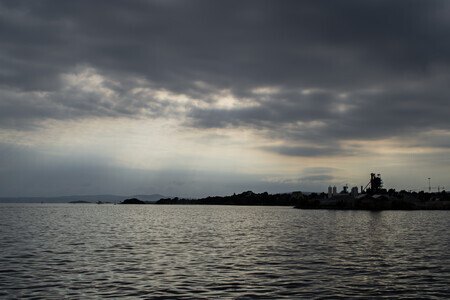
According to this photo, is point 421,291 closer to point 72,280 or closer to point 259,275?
point 259,275

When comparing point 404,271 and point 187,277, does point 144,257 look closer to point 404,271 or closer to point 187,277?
point 187,277

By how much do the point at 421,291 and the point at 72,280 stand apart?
26.7 meters

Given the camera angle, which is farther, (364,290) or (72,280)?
(72,280)

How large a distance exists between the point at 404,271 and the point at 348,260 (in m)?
6.75

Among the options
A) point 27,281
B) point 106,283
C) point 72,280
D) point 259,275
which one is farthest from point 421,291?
point 27,281

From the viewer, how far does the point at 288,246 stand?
53312mm

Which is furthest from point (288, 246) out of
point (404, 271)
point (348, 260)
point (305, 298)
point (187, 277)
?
point (305, 298)

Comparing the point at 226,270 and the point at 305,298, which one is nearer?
the point at 305,298

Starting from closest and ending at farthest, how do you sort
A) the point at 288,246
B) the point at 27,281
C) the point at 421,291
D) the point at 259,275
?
the point at 421,291
the point at 27,281
the point at 259,275
the point at 288,246

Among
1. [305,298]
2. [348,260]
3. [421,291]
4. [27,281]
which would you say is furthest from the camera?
[348,260]

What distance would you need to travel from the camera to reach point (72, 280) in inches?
1196

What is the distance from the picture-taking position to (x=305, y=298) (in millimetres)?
25156

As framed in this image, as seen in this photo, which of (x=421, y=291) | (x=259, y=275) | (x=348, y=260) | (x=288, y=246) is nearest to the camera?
(x=421, y=291)

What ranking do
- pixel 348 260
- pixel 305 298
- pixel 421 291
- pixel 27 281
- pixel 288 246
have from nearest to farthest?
1. pixel 305 298
2. pixel 421 291
3. pixel 27 281
4. pixel 348 260
5. pixel 288 246
